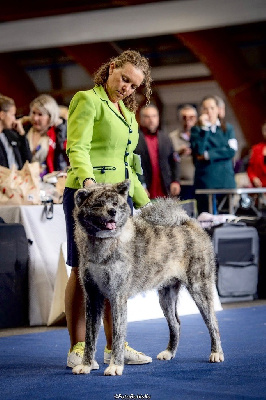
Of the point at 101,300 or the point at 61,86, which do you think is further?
the point at 61,86

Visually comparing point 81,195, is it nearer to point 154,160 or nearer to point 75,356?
point 75,356

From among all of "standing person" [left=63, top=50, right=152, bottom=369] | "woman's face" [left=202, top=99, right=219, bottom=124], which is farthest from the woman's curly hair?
"woman's face" [left=202, top=99, right=219, bottom=124]

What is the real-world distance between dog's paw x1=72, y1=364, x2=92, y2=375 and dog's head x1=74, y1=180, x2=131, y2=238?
59 cm

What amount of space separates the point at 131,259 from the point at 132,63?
0.87 m

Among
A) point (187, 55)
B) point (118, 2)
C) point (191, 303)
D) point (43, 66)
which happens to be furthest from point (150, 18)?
point (191, 303)

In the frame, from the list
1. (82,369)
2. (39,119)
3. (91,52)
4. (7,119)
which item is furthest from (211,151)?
(91,52)

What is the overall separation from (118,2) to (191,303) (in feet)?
25.1

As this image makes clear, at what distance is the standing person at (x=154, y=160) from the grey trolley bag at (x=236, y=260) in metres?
0.73

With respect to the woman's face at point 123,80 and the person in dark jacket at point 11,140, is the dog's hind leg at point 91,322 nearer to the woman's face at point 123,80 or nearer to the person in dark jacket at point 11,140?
the woman's face at point 123,80

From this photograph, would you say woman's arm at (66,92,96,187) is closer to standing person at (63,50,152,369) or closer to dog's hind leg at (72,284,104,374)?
standing person at (63,50,152,369)

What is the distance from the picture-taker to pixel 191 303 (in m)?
5.94

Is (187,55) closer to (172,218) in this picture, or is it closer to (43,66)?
(43,66)

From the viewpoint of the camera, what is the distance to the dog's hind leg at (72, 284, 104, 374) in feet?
11.4

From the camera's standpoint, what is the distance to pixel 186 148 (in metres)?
8.02
